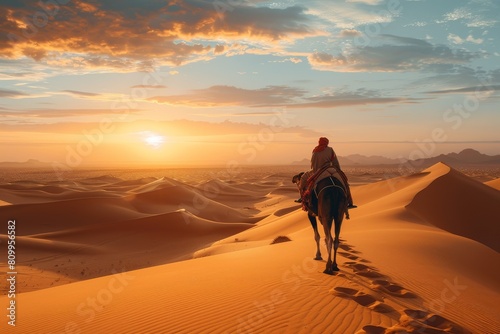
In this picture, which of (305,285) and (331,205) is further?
(331,205)

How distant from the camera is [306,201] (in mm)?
9133

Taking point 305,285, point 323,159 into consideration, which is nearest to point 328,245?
point 305,285

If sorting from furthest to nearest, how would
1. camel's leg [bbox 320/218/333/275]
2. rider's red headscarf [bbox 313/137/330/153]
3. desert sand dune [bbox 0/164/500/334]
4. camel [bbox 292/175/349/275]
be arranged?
rider's red headscarf [bbox 313/137/330/153] → camel [bbox 292/175/349/275] → camel's leg [bbox 320/218/333/275] → desert sand dune [bbox 0/164/500/334]

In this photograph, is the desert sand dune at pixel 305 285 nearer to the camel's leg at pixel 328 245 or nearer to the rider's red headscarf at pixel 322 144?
the camel's leg at pixel 328 245

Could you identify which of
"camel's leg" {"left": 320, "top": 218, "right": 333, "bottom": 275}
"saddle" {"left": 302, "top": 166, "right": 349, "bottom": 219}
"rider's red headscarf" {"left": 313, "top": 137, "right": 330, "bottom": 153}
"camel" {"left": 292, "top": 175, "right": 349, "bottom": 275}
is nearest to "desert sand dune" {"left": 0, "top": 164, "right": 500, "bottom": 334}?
"camel's leg" {"left": 320, "top": 218, "right": 333, "bottom": 275}

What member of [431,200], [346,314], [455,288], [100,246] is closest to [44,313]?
[346,314]

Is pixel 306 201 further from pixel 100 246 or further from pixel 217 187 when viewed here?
pixel 217 187

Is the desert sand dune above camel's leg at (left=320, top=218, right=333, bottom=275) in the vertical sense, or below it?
below

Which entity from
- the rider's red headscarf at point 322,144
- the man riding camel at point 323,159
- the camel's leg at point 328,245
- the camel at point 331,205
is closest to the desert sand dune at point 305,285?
the camel's leg at point 328,245

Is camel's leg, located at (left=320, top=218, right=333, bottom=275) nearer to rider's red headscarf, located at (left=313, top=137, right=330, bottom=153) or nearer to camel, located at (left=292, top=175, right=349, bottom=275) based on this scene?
camel, located at (left=292, top=175, right=349, bottom=275)

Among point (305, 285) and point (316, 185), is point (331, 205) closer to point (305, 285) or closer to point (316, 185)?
point (316, 185)

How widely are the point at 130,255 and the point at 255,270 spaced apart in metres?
13.4

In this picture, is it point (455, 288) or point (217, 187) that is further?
point (217, 187)

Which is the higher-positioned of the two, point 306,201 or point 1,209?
point 306,201
